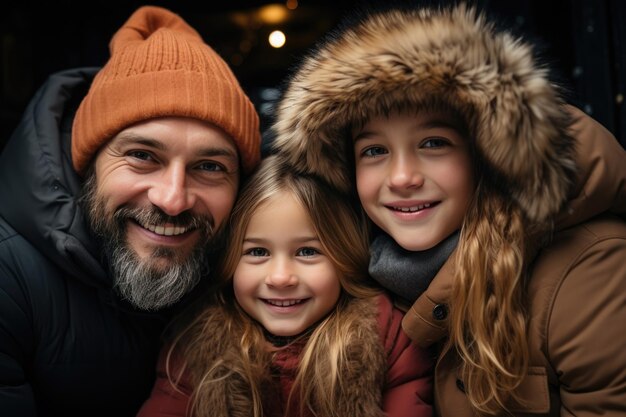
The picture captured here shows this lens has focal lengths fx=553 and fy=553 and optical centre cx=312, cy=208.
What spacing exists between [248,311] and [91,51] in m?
1.90

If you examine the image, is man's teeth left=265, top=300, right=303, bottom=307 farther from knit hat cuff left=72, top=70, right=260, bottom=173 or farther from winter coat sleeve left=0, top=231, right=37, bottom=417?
winter coat sleeve left=0, top=231, right=37, bottom=417

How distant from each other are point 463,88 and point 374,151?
0.38m

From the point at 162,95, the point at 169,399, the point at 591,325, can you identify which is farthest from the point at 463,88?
the point at 169,399

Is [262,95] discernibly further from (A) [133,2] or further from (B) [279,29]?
(A) [133,2]

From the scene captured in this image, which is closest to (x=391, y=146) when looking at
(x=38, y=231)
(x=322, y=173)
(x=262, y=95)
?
(x=322, y=173)

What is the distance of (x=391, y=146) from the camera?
6.01 ft

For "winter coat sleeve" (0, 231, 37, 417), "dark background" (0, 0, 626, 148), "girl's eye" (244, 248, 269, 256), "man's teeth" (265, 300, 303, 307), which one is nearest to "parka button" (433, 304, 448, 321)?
"man's teeth" (265, 300, 303, 307)

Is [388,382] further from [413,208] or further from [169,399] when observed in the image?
[169,399]

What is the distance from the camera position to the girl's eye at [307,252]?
6.68 ft

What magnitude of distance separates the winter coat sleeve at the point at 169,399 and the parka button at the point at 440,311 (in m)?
0.93

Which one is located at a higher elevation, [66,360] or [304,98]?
[304,98]

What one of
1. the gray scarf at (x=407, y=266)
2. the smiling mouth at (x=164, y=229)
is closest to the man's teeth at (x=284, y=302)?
the gray scarf at (x=407, y=266)

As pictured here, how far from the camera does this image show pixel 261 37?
13.2 ft

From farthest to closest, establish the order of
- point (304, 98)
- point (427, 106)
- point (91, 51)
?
point (91, 51) < point (304, 98) < point (427, 106)
